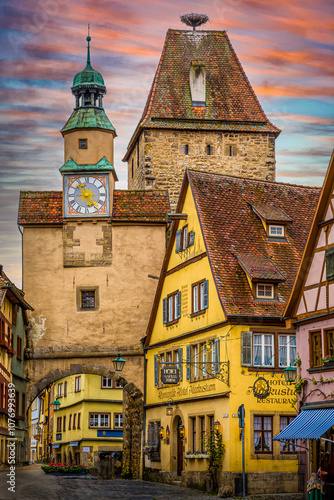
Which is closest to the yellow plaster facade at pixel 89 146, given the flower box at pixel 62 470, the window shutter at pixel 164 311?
the window shutter at pixel 164 311

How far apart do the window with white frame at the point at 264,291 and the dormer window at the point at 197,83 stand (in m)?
21.8

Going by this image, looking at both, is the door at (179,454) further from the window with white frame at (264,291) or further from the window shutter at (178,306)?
the window with white frame at (264,291)

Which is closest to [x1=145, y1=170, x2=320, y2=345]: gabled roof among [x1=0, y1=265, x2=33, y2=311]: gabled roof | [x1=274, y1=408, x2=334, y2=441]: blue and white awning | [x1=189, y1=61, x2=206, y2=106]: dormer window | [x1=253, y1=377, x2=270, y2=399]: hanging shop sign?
[x1=253, y1=377, x2=270, y2=399]: hanging shop sign

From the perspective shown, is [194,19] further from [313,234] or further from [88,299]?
[313,234]

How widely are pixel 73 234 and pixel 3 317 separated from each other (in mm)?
6677

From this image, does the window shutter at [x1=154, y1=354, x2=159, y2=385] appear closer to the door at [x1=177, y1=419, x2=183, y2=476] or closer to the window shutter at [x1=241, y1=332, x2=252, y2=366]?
the door at [x1=177, y1=419, x2=183, y2=476]

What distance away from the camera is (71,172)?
39062mm

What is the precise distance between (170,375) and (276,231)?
631 centimetres

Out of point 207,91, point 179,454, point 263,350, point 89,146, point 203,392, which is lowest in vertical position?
point 179,454

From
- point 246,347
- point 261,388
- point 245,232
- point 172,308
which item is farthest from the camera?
point 172,308

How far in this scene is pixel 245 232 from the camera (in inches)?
1298

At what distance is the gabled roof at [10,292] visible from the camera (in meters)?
33.3

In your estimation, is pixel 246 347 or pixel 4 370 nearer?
pixel 246 347

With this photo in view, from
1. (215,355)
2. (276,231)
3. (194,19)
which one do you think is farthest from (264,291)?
(194,19)
